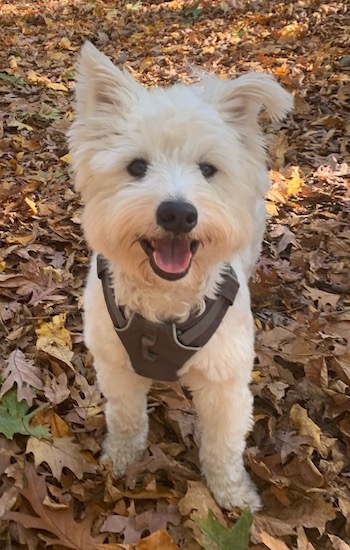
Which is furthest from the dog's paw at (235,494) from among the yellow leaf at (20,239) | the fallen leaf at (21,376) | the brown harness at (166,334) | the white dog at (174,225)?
the yellow leaf at (20,239)

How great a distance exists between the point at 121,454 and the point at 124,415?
269 millimetres

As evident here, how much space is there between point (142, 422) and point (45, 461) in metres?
0.56

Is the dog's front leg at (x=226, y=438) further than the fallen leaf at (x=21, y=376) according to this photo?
No

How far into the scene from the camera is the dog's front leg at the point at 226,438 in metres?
3.00

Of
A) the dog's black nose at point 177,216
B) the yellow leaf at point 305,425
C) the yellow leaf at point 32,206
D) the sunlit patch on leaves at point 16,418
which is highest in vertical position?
the dog's black nose at point 177,216

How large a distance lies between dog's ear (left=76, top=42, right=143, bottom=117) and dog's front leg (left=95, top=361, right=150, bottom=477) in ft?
4.17

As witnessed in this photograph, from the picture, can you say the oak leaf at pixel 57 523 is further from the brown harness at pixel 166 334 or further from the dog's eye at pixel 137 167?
the dog's eye at pixel 137 167

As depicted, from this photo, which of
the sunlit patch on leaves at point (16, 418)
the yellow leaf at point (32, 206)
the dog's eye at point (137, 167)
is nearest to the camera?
the dog's eye at point (137, 167)

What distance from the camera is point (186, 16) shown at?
1098 centimetres

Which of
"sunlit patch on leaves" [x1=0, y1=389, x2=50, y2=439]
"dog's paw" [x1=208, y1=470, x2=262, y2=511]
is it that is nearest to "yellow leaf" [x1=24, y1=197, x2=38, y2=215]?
"sunlit patch on leaves" [x1=0, y1=389, x2=50, y2=439]

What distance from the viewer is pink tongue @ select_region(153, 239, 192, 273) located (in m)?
2.56

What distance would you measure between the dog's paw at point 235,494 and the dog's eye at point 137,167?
1.70 m

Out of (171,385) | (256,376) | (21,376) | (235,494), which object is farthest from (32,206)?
(235,494)

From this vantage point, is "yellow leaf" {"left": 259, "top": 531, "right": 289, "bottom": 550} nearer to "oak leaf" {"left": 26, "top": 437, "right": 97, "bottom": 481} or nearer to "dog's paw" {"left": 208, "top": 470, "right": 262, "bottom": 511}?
"dog's paw" {"left": 208, "top": 470, "right": 262, "bottom": 511}
